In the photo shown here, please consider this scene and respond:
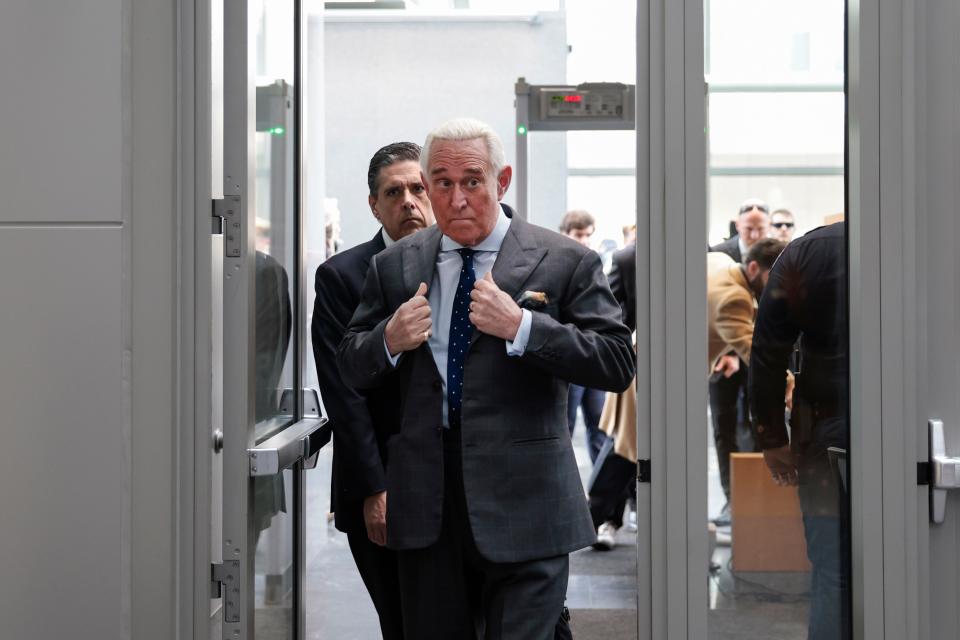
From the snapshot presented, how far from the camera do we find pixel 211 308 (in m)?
2.24

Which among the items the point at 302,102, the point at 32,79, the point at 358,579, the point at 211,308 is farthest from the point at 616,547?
the point at 32,79

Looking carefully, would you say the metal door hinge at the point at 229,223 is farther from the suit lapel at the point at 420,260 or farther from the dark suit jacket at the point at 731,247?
the dark suit jacket at the point at 731,247

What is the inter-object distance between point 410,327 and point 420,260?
0.24m

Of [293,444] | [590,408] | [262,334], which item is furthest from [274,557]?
[590,408]

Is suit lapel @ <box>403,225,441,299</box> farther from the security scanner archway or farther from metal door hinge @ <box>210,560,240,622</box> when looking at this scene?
the security scanner archway

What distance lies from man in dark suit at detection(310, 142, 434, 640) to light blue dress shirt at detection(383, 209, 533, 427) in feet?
1.25

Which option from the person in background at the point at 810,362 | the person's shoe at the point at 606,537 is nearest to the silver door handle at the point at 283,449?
the person in background at the point at 810,362

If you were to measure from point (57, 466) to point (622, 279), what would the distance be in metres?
2.76

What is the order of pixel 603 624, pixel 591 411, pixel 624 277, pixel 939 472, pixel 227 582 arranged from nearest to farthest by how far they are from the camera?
pixel 939 472 < pixel 227 582 < pixel 603 624 < pixel 624 277 < pixel 591 411

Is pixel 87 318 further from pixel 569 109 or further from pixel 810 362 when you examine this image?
pixel 569 109

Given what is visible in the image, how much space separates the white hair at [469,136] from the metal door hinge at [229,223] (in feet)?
2.52

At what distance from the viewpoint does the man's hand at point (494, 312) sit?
105 inches

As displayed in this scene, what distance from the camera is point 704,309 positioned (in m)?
2.24

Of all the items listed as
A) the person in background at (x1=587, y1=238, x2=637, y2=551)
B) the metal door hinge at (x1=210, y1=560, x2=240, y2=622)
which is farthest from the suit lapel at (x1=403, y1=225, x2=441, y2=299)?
the person in background at (x1=587, y1=238, x2=637, y2=551)
